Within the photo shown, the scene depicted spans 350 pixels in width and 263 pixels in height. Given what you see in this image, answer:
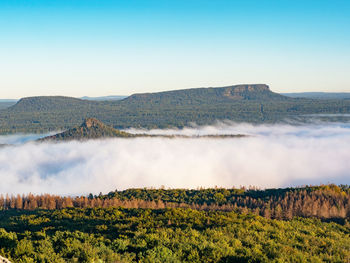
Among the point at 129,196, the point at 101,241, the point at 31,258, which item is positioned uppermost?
the point at 31,258

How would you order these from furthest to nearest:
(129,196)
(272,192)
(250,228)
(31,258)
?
1. (129,196)
2. (272,192)
3. (250,228)
4. (31,258)

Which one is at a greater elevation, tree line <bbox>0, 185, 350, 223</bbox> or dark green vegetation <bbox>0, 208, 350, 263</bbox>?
dark green vegetation <bbox>0, 208, 350, 263</bbox>

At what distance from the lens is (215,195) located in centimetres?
12912

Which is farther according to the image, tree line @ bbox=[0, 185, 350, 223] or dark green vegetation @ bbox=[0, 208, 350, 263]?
tree line @ bbox=[0, 185, 350, 223]

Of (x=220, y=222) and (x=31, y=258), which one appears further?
(x=220, y=222)

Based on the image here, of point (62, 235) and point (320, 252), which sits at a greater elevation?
point (62, 235)

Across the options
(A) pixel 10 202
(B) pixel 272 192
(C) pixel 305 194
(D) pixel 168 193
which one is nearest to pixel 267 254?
(C) pixel 305 194

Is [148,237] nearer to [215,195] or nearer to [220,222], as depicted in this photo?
[220,222]

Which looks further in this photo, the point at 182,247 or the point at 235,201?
the point at 235,201

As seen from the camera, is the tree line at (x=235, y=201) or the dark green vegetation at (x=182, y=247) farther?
the tree line at (x=235, y=201)

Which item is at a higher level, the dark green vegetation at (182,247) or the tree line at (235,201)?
the dark green vegetation at (182,247)

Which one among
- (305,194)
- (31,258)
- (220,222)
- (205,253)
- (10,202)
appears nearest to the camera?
(31,258)

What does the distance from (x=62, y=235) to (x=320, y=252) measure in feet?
84.5

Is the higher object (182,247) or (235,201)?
(182,247)
